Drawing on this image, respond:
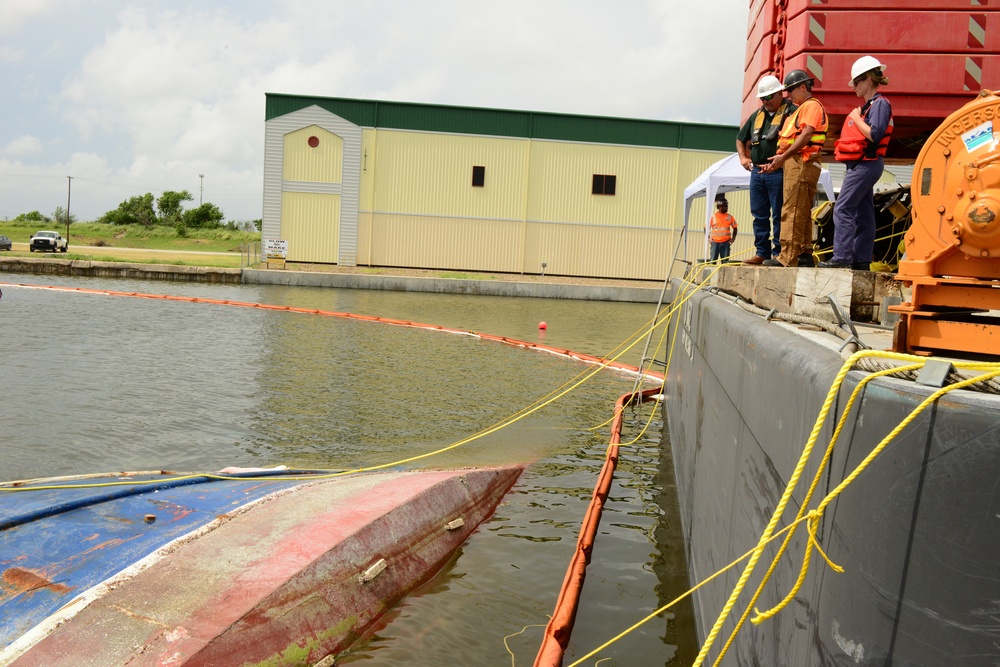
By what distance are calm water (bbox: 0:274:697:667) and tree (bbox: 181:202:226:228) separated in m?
56.2

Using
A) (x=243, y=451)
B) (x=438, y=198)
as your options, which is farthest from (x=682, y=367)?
(x=438, y=198)

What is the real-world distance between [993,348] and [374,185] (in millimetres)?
33088

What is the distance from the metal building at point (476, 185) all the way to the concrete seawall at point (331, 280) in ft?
15.5

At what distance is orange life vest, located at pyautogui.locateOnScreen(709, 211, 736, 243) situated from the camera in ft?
47.7

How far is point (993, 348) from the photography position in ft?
9.62

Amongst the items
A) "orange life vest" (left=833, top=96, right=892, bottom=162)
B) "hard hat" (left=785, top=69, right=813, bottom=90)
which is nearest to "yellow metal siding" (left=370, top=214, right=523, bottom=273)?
"hard hat" (left=785, top=69, right=813, bottom=90)

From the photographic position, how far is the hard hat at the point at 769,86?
672 cm

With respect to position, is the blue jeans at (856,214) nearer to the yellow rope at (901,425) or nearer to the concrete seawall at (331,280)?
the yellow rope at (901,425)

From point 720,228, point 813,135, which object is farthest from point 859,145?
point 720,228

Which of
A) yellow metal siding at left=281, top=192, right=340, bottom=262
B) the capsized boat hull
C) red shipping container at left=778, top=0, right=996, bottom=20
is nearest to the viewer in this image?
the capsized boat hull

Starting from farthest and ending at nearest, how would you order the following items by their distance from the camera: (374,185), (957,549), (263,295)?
(374,185), (263,295), (957,549)

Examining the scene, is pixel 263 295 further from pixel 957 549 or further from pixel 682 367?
pixel 957 549

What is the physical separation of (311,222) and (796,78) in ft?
99.3

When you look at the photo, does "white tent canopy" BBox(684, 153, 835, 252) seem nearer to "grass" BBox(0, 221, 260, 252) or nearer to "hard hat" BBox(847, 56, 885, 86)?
"hard hat" BBox(847, 56, 885, 86)
